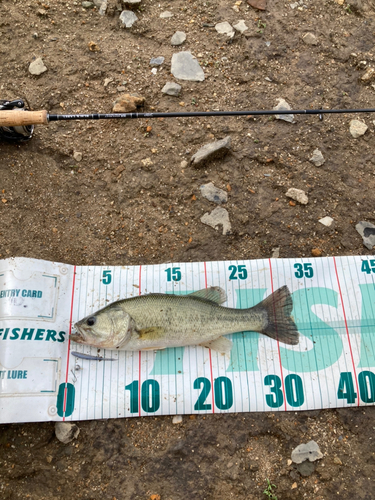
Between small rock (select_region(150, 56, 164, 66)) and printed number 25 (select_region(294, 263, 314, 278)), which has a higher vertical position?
small rock (select_region(150, 56, 164, 66))

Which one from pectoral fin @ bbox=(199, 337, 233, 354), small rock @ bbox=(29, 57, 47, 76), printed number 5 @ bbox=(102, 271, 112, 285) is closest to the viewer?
pectoral fin @ bbox=(199, 337, 233, 354)

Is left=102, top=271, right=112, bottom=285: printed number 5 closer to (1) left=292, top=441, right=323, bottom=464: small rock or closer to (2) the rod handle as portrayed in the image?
(2) the rod handle

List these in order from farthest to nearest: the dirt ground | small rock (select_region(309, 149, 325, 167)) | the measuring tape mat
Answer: small rock (select_region(309, 149, 325, 167))
the measuring tape mat
the dirt ground

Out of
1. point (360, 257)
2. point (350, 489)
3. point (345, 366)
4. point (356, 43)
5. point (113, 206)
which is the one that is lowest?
→ point (350, 489)

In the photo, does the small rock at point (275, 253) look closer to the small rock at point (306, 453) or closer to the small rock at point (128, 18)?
the small rock at point (306, 453)

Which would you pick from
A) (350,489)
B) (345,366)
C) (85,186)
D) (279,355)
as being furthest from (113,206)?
(350,489)

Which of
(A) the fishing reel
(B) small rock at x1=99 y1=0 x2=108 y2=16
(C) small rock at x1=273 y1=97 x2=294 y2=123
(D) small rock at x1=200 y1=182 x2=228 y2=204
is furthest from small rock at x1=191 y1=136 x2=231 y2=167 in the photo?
(B) small rock at x1=99 y1=0 x2=108 y2=16

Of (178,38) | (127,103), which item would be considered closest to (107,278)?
(127,103)

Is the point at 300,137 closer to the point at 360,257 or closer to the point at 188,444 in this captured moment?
the point at 360,257
